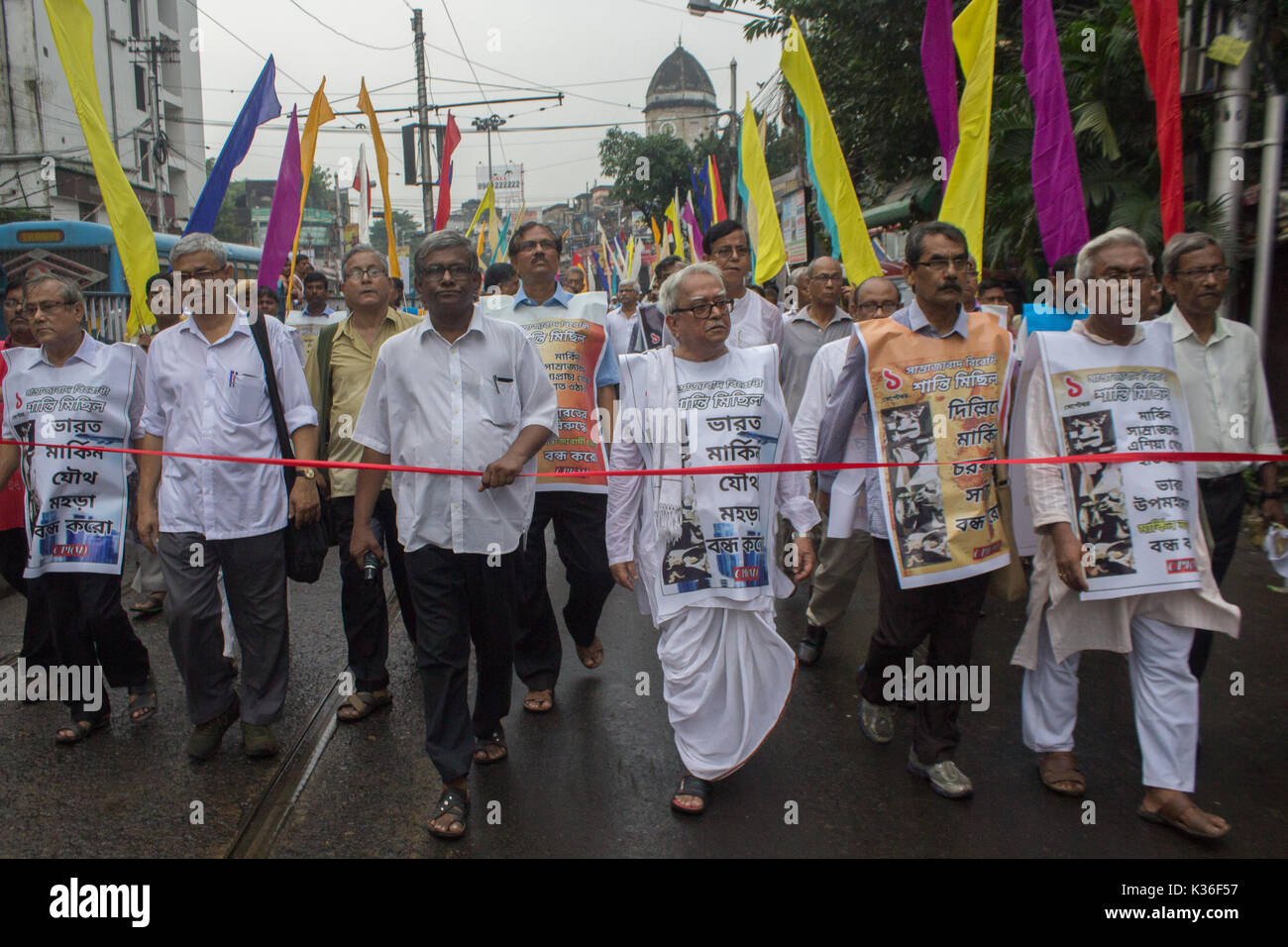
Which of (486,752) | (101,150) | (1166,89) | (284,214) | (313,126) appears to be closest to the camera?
(486,752)

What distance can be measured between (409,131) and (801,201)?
10.2m

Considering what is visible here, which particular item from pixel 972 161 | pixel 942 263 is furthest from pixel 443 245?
pixel 972 161

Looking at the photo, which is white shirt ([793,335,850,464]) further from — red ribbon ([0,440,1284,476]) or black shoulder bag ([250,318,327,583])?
black shoulder bag ([250,318,327,583])

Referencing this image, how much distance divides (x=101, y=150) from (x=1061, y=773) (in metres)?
5.11

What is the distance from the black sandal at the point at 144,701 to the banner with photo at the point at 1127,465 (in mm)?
3891

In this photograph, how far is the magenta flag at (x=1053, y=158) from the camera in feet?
18.7

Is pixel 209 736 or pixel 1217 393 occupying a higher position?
pixel 1217 393

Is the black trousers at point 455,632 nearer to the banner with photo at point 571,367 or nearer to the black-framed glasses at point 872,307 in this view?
the banner with photo at point 571,367

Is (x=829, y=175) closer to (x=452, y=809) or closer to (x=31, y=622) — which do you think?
(x=452, y=809)

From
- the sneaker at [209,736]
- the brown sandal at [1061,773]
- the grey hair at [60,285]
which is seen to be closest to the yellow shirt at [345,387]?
the grey hair at [60,285]

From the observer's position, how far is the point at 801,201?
42.6 ft

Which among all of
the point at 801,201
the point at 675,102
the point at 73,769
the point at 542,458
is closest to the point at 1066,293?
the point at 542,458

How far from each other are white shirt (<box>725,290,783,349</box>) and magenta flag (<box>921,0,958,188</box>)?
1.34 metres

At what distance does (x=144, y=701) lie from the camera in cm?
455
